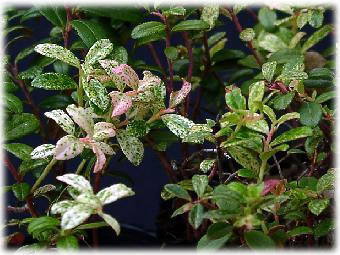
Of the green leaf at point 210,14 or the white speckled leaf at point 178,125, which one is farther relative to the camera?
the green leaf at point 210,14

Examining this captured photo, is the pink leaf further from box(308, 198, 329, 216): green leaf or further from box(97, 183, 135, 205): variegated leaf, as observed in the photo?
box(97, 183, 135, 205): variegated leaf

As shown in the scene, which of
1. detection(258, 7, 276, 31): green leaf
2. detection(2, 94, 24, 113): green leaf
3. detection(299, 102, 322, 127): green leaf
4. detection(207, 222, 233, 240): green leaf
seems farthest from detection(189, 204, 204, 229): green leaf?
detection(258, 7, 276, 31): green leaf

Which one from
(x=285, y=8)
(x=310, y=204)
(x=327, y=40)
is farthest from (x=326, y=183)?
(x=327, y=40)

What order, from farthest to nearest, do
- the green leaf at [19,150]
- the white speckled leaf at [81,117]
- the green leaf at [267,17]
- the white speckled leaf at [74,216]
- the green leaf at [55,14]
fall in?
the green leaf at [267,17], the green leaf at [55,14], the green leaf at [19,150], the white speckled leaf at [81,117], the white speckled leaf at [74,216]

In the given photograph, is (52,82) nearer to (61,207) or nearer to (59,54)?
(59,54)

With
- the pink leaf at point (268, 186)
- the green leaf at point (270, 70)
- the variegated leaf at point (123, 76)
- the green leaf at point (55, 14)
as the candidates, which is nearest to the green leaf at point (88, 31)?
the green leaf at point (55, 14)

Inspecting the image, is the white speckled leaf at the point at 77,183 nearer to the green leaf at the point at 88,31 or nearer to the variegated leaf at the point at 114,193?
the variegated leaf at the point at 114,193

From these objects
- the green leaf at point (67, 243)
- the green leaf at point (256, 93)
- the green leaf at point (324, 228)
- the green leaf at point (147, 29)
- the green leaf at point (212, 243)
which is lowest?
the green leaf at point (324, 228)
